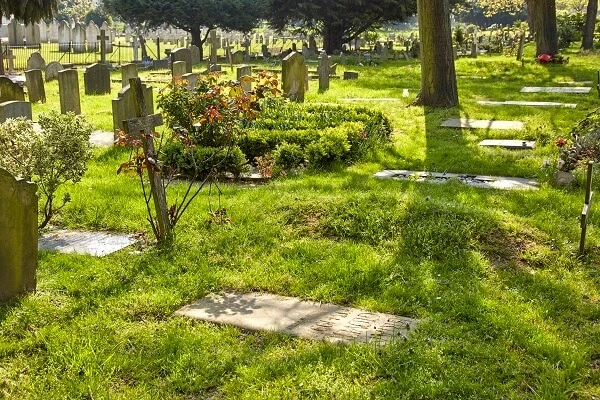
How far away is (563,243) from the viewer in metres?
6.16

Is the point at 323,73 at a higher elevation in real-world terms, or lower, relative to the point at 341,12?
lower

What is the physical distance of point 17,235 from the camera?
494 cm

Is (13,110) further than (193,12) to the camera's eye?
No

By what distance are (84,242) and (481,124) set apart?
8.28 m

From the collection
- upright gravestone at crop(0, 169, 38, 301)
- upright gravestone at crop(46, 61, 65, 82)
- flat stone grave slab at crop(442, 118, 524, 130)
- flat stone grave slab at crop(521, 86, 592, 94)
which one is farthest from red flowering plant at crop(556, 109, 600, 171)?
upright gravestone at crop(46, 61, 65, 82)

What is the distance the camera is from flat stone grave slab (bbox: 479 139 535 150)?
34.6 feet

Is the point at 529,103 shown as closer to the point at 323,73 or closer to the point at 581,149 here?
the point at 323,73

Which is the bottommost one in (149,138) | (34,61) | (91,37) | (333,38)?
(149,138)

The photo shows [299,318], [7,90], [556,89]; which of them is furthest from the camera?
[556,89]

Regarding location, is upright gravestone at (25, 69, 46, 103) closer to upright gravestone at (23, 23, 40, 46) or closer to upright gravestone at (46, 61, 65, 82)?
upright gravestone at (46, 61, 65, 82)

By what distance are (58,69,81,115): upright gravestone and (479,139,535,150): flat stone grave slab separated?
834 centimetres

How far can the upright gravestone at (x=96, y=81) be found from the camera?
18.1 m

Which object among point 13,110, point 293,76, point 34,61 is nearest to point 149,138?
point 13,110

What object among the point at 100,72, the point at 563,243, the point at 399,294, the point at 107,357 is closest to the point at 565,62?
the point at 100,72
